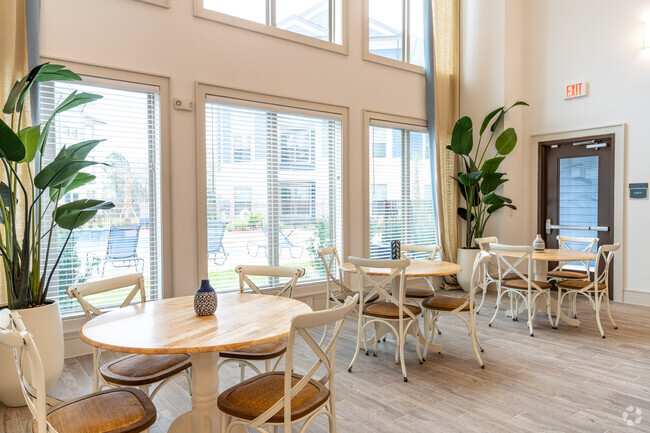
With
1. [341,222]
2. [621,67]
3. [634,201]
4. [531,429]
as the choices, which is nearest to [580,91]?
[621,67]

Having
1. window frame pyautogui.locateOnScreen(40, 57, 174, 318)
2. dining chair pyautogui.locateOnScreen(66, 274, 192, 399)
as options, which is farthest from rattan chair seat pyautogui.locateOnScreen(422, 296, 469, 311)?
window frame pyautogui.locateOnScreen(40, 57, 174, 318)

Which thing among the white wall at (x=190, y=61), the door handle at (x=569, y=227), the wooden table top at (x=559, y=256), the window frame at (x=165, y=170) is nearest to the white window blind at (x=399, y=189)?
the white wall at (x=190, y=61)

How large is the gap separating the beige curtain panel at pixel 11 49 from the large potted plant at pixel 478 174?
16.3 feet

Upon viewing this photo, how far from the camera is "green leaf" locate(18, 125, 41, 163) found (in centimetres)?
267

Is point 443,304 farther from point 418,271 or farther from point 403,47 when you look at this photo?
point 403,47

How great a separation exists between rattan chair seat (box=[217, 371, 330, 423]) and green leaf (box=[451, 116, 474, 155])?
487 cm

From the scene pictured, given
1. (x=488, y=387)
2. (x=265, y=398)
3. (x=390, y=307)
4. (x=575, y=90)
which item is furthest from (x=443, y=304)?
(x=575, y=90)

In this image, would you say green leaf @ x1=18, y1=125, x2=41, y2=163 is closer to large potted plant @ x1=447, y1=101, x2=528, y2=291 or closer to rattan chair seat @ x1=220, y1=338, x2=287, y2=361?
rattan chair seat @ x1=220, y1=338, x2=287, y2=361

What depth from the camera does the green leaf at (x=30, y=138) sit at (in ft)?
8.77

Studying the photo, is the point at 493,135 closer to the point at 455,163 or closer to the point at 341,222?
the point at 455,163

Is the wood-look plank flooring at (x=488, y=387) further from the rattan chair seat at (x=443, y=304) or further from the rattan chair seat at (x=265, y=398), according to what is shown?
the rattan chair seat at (x=265, y=398)

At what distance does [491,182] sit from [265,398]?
4.98 meters

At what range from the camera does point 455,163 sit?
21.9ft

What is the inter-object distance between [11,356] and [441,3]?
667 centimetres
